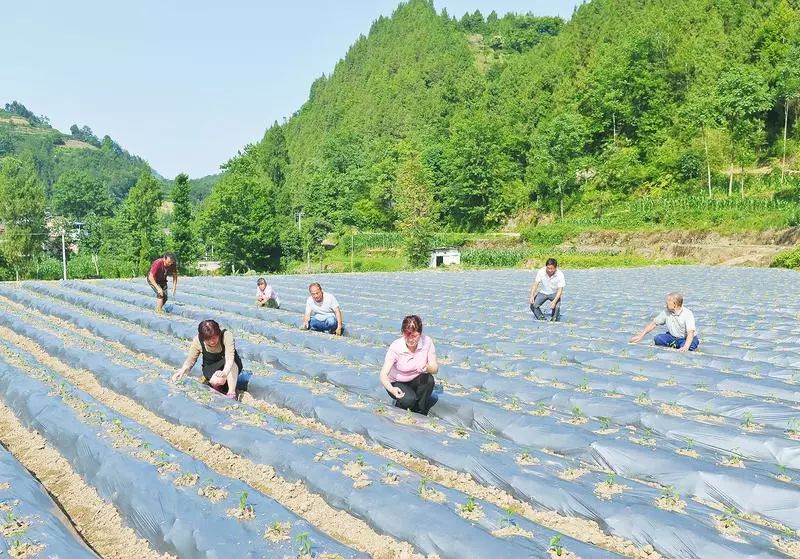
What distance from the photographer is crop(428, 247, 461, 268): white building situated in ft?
144

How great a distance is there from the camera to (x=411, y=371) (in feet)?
19.8

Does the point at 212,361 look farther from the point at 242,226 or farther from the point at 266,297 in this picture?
the point at 242,226

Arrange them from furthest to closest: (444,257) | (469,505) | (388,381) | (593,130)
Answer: (593,130) < (444,257) < (388,381) < (469,505)

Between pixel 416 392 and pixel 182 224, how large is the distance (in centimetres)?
4758

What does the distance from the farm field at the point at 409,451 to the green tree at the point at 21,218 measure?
140 feet

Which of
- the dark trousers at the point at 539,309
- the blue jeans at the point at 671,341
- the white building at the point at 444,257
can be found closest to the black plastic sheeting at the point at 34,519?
the blue jeans at the point at 671,341

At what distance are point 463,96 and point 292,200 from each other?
2908 cm

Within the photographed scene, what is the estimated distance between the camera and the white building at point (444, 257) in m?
43.9

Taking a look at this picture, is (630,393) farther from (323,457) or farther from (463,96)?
(463,96)

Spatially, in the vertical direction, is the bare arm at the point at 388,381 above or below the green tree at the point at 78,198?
below

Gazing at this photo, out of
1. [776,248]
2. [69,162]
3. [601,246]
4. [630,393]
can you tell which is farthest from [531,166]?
[69,162]

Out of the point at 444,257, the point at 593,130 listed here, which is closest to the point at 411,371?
the point at 444,257

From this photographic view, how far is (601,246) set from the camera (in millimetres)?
41500

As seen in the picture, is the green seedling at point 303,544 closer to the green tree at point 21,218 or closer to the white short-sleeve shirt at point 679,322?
the white short-sleeve shirt at point 679,322
